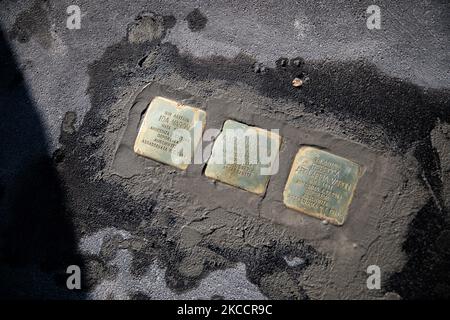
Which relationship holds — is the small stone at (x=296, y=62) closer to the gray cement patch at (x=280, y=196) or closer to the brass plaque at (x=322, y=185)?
the gray cement patch at (x=280, y=196)

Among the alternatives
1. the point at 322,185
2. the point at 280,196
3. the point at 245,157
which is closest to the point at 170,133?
→ the point at 245,157

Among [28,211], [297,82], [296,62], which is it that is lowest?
[28,211]

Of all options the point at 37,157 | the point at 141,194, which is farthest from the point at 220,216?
the point at 37,157

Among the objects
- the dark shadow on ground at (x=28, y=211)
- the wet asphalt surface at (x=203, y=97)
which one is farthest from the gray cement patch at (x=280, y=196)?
the dark shadow on ground at (x=28, y=211)

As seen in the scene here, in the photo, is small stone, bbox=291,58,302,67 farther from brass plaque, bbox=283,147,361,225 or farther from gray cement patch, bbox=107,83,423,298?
brass plaque, bbox=283,147,361,225

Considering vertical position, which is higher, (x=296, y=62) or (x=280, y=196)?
(x=296, y=62)

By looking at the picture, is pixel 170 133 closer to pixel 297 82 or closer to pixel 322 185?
pixel 297 82

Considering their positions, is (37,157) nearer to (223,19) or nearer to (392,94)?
(223,19)
